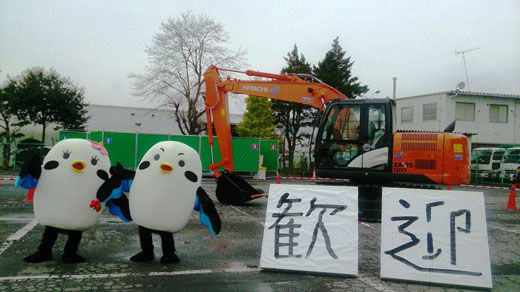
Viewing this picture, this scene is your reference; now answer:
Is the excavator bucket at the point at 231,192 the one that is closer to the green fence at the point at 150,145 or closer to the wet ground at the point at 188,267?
the wet ground at the point at 188,267

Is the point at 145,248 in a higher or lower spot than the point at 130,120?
lower

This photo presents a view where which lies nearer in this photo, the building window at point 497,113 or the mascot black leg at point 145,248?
the mascot black leg at point 145,248

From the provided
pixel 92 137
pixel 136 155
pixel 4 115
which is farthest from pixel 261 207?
pixel 4 115

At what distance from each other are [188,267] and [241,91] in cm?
707

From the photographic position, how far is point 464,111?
2989 cm

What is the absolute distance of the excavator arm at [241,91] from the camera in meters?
10.6

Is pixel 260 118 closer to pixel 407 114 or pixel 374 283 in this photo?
pixel 407 114

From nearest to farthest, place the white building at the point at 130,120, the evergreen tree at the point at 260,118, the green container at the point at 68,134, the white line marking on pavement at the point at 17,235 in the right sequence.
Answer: the white line marking on pavement at the point at 17,235 < the green container at the point at 68,134 < the evergreen tree at the point at 260,118 < the white building at the point at 130,120

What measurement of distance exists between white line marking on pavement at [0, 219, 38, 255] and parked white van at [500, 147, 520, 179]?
85.5 ft

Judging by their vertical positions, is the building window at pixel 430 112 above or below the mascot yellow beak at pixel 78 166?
above

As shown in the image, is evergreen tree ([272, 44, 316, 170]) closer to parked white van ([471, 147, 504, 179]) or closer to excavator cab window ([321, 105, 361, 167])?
parked white van ([471, 147, 504, 179])

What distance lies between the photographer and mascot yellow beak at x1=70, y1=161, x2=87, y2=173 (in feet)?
15.8

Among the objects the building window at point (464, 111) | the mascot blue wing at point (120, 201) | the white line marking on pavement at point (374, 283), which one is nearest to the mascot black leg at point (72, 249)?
the mascot blue wing at point (120, 201)

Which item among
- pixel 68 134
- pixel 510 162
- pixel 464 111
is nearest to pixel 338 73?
pixel 464 111
